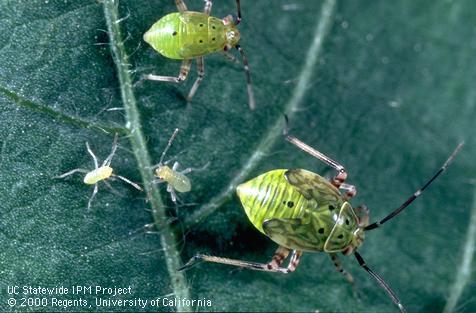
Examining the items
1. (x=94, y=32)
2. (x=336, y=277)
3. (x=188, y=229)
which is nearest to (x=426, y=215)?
(x=336, y=277)

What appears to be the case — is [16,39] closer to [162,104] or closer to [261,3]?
[162,104]

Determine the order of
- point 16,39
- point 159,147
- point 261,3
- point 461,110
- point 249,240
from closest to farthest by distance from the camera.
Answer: point 16,39 → point 159,147 → point 249,240 → point 261,3 → point 461,110

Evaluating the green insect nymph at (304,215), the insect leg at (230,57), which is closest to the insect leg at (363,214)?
the green insect nymph at (304,215)

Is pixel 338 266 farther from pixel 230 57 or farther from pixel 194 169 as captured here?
pixel 230 57

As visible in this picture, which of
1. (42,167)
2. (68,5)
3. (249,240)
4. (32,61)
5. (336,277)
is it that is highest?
(68,5)

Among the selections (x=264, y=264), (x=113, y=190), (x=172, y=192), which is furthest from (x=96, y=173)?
(x=264, y=264)

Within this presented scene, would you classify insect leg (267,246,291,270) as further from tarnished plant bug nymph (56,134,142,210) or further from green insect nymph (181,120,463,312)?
tarnished plant bug nymph (56,134,142,210)
